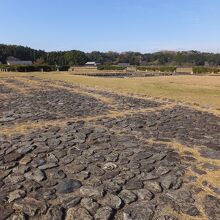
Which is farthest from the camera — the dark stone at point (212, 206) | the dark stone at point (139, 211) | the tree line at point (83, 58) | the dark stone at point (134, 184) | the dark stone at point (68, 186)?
the tree line at point (83, 58)

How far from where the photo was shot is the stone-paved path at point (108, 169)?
4289mm

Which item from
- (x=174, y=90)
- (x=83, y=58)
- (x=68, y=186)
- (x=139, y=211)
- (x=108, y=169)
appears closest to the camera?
(x=139, y=211)

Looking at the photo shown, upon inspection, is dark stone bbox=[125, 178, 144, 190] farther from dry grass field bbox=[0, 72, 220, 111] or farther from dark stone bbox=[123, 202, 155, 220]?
dry grass field bbox=[0, 72, 220, 111]

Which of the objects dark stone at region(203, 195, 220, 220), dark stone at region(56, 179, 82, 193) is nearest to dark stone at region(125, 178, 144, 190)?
dark stone at region(56, 179, 82, 193)

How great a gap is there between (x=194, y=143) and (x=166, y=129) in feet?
5.50

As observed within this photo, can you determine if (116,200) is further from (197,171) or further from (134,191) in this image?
(197,171)

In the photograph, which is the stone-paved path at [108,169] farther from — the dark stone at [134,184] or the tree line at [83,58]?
the tree line at [83,58]

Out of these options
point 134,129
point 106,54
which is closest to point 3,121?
point 134,129

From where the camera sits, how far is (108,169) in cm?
582

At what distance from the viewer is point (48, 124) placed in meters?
9.80

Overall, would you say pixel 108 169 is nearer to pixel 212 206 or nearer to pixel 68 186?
pixel 68 186

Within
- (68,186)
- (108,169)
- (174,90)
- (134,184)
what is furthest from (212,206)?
(174,90)

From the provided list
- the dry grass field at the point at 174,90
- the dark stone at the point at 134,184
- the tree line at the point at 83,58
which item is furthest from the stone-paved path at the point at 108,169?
the tree line at the point at 83,58

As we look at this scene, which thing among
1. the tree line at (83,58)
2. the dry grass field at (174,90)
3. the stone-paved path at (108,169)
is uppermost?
the stone-paved path at (108,169)
